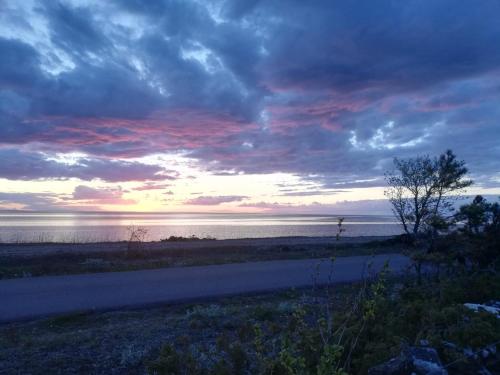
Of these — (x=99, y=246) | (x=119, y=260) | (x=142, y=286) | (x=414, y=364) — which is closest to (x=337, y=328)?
(x=414, y=364)

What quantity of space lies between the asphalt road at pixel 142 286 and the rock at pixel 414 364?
4347 mm

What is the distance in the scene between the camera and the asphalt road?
9.14 metres

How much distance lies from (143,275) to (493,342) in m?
10.6

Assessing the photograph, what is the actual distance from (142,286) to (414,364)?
29.0 ft

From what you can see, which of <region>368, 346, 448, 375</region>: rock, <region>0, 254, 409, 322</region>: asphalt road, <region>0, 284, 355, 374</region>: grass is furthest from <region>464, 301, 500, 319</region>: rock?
<region>0, 254, 409, 322</region>: asphalt road

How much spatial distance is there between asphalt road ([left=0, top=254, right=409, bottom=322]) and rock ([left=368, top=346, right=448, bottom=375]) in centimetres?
435

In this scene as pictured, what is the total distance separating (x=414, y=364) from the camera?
3.36 meters

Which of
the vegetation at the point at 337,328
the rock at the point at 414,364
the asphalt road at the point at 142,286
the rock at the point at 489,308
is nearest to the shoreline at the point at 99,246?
the asphalt road at the point at 142,286

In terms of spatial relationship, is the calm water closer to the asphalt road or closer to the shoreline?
the asphalt road

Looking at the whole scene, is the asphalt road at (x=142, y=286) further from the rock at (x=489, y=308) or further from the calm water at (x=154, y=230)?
the calm water at (x=154, y=230)

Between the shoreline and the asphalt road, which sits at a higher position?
the shoreline

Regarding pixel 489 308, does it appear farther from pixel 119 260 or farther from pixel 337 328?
pixel 119 260

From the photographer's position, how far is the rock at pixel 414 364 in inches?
130

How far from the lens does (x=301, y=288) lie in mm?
11250
